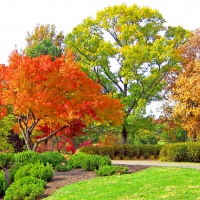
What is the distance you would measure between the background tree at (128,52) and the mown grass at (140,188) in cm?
1609

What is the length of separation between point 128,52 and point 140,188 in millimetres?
18685

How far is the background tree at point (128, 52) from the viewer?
2820 centimetres

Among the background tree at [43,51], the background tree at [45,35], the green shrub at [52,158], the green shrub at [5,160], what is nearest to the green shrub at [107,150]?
the green shrub at [52,158]

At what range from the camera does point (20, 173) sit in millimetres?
13477

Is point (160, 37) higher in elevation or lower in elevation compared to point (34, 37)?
lower

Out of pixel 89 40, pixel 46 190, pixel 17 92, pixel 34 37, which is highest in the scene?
pixel 34 37

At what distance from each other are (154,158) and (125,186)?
1630 cm

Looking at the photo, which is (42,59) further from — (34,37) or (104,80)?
(34,37)

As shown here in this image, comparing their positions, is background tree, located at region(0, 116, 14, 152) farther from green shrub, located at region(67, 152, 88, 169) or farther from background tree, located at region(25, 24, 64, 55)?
background tree, located at region(25, 24, 64, 55)

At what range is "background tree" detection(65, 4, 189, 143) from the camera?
28.2 metres

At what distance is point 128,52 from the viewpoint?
28.0m

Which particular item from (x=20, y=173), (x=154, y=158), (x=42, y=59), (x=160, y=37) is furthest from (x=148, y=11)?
(x=20, y=173)

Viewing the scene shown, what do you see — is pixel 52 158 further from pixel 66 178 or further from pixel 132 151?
pixel 132 151

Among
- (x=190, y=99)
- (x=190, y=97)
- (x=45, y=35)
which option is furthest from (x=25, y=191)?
(x=45, y=35)
